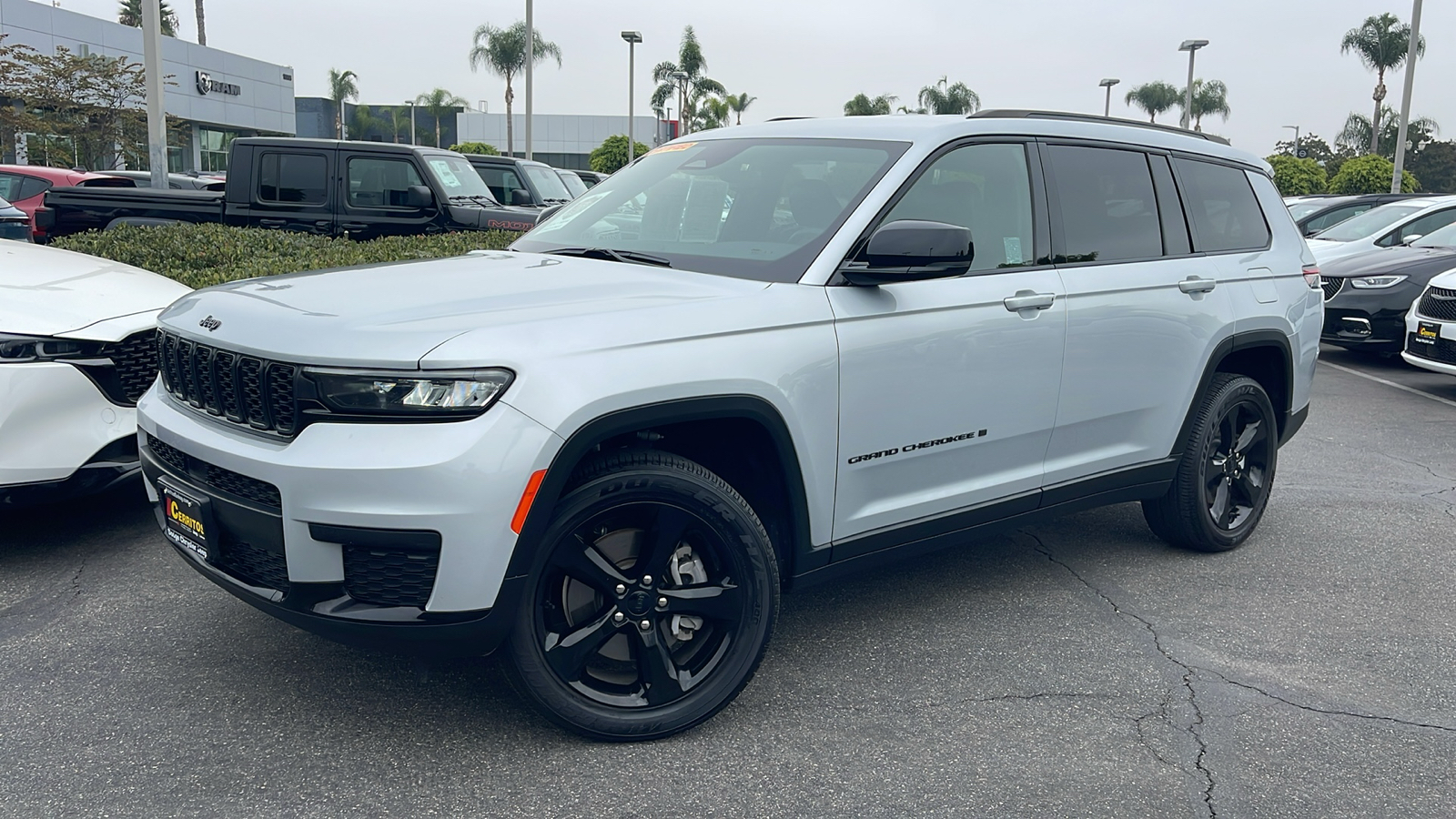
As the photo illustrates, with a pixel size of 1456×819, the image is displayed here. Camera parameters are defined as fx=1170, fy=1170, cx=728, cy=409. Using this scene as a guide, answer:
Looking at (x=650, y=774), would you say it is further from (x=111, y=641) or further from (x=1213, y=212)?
(x=1213, y=212)

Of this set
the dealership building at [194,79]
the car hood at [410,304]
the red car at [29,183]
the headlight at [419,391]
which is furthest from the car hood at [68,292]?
the dealership building at [194,79]

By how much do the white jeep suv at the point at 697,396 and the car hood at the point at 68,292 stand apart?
4.00 ft

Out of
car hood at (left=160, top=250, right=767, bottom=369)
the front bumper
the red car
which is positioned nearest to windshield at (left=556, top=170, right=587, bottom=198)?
the red car

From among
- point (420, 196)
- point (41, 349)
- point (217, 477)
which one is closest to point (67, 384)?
point (41, 349)

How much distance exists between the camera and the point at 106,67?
3900 centimetres

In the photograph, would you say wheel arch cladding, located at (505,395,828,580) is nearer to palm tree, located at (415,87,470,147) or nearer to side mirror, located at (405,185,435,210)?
side mirror, located at (405,185,435,210)

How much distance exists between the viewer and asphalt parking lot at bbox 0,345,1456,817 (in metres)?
3.06

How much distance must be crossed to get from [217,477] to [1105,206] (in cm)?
333

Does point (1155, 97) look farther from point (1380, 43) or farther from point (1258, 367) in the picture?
point (1258, 367)

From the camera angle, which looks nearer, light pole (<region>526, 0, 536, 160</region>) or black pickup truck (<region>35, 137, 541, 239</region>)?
black pickup truck (<region>35, 137, 541, 239</region>)

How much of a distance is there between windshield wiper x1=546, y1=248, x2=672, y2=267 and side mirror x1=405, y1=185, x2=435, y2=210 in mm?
8163

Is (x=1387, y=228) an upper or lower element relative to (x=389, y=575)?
upper

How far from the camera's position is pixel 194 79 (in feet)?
162

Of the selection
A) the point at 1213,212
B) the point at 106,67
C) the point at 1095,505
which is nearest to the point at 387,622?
the point at 1095,505
